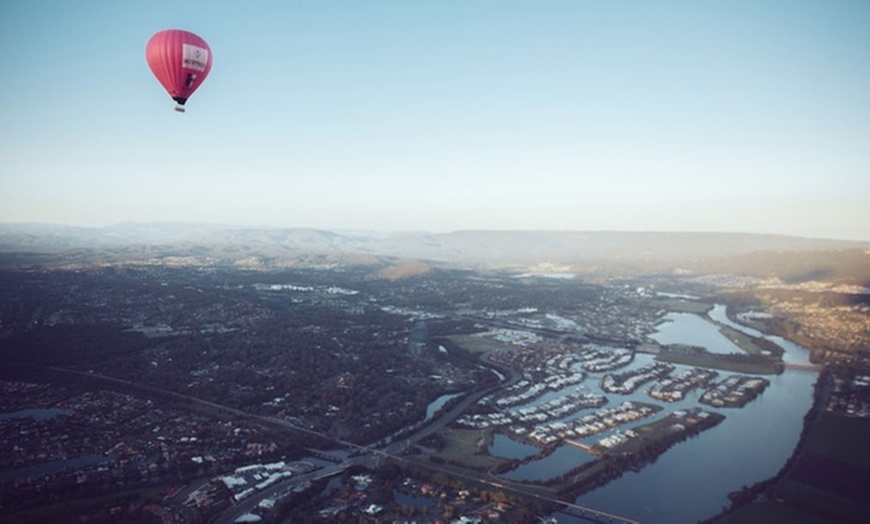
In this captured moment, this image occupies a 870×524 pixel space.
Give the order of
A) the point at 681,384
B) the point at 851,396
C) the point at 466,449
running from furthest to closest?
the point at 681,384 < the point at 851,396 < the point at 466,449

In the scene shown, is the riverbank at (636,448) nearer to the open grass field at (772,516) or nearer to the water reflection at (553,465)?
the water reflection at (553,465)

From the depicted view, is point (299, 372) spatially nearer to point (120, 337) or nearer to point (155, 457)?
point (155, 457)

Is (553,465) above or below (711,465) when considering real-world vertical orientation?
below

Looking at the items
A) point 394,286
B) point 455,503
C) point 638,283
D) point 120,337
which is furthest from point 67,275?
point 638,283

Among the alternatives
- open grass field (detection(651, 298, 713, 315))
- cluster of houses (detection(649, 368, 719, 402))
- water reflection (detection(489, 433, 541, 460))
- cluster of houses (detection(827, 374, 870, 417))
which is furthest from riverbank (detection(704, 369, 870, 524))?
open grass field (detection(651, 298, 713, 315))

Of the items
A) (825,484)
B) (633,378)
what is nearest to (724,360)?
(633,378)

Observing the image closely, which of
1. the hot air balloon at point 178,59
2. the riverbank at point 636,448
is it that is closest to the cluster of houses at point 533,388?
the riverbank at point 636,448

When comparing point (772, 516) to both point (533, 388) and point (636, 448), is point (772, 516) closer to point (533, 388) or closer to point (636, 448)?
point (636, 448)
